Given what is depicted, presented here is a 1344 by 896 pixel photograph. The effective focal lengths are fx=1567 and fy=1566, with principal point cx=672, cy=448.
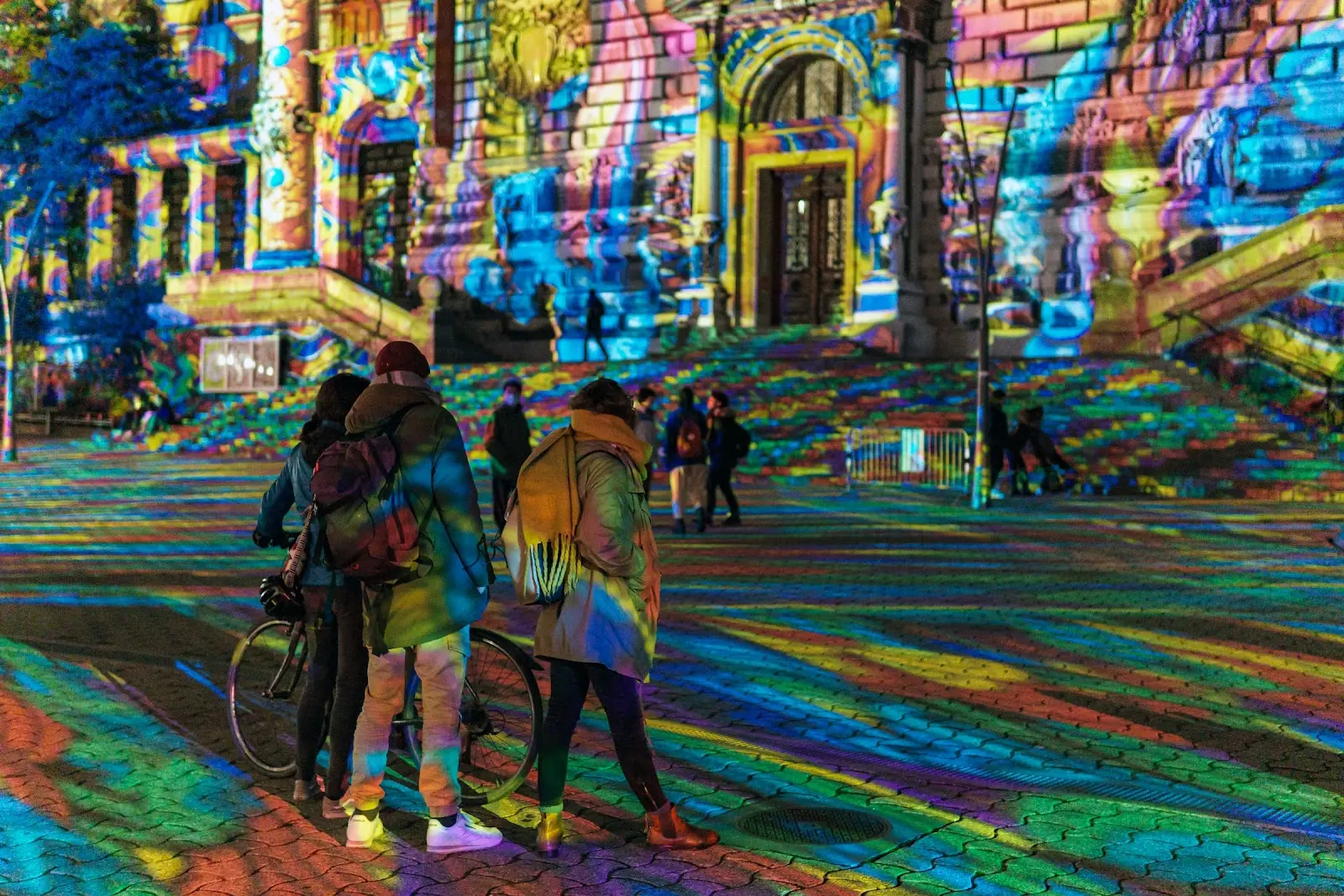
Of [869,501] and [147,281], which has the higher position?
[147,281]

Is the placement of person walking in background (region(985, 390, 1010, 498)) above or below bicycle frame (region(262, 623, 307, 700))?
above

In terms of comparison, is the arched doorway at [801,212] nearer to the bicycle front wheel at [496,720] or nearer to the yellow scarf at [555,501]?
the bicycle front wheel at [496,720]

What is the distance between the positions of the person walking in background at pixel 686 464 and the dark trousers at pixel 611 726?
11.8 metres

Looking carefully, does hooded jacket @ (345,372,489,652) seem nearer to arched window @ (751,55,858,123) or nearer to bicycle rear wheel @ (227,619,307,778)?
bicycle rear wheel @ (227,619,307,778)

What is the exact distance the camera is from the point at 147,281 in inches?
1865

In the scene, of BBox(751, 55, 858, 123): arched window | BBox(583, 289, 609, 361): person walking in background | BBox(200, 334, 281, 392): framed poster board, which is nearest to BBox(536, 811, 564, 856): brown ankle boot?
BBox(583, 289, 609, 361): person walking in background

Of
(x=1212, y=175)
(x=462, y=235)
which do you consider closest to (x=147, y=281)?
(x=462, y=235)

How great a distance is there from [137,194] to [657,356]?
2427 centimetres

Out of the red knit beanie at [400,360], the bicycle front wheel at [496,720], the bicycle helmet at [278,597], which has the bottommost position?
the bicycle front wheel at [496,720]

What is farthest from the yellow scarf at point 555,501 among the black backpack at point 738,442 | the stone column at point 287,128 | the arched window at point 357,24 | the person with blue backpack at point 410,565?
the arched window at point 357,24

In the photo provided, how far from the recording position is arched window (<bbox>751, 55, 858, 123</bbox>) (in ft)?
111

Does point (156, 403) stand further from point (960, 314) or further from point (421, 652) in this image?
point (421, 652)

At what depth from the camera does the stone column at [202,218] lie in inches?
1847

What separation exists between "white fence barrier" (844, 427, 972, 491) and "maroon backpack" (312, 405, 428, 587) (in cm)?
1819
